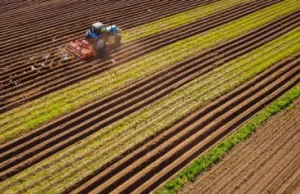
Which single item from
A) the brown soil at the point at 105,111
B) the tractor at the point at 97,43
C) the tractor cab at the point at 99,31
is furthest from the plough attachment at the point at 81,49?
the brown soil at the point at 105,111

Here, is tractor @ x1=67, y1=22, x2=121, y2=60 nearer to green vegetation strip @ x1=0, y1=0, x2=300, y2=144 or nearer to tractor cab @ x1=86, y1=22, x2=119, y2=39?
tractor cab @ x1=86, y1=22, x2=119, y2=39

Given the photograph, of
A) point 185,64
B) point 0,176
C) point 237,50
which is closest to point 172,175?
point 0,176

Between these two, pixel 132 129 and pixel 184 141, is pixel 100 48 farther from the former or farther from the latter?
pixel 184 141

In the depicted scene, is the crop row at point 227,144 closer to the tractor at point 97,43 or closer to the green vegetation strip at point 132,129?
the green vegetation strip at point 132,129

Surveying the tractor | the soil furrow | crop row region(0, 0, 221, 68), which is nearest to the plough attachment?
the tractor

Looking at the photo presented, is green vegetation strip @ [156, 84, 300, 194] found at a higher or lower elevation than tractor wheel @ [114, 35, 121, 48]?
lower

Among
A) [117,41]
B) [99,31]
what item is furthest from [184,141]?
[99,31]
